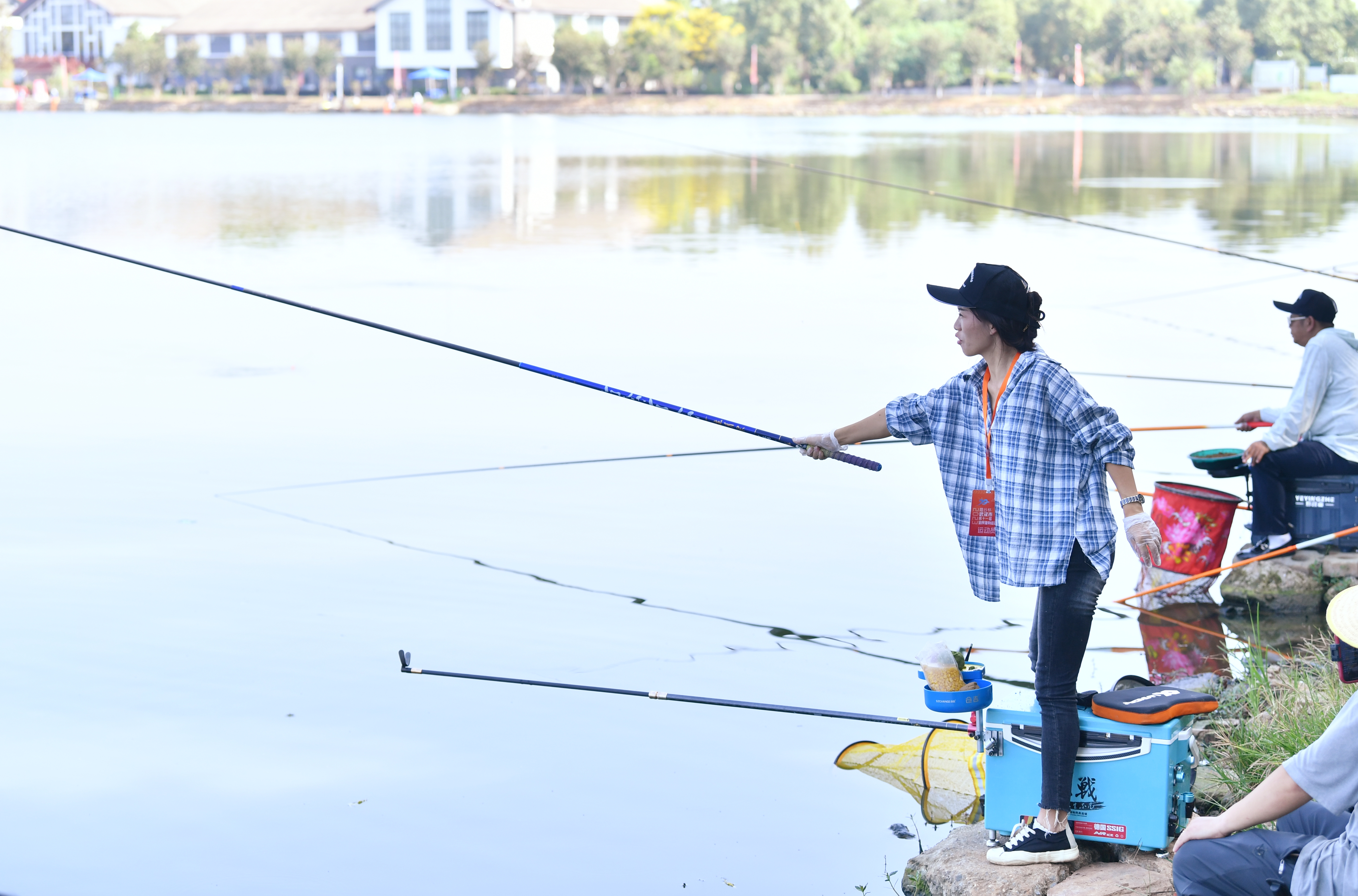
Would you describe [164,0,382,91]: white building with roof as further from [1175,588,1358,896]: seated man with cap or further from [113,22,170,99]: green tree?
[1175,588,1358,896]: seated man with cap

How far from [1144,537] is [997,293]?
2.26 ft

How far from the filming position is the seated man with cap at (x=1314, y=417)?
6.35 meters

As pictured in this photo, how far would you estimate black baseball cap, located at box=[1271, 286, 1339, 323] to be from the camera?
629cm

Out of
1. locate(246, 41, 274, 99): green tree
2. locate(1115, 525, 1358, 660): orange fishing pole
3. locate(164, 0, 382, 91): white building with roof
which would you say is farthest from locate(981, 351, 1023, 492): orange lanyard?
locate(164, 0, 382, 91): white building with roof

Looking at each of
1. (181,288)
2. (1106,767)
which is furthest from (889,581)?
(181,288)

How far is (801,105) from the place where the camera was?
100875 millimetres

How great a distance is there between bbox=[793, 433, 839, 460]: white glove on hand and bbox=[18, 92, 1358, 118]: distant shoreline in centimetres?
8101

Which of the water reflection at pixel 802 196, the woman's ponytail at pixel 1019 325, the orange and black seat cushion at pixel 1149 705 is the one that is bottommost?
the orange and black seat cushion at pixel 1149 705

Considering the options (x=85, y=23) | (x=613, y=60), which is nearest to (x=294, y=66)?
(x=613, y=60)

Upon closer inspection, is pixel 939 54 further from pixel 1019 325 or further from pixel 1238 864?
pixel 1238 864

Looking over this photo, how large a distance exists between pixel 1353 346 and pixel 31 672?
18.4 ft

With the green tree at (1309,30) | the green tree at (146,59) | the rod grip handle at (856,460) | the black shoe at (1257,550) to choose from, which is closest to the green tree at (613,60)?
the green tree at (146,59)

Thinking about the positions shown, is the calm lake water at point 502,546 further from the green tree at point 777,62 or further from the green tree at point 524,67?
the green tree at point 524,67

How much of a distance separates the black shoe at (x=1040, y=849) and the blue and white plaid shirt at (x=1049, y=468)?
668 mm
